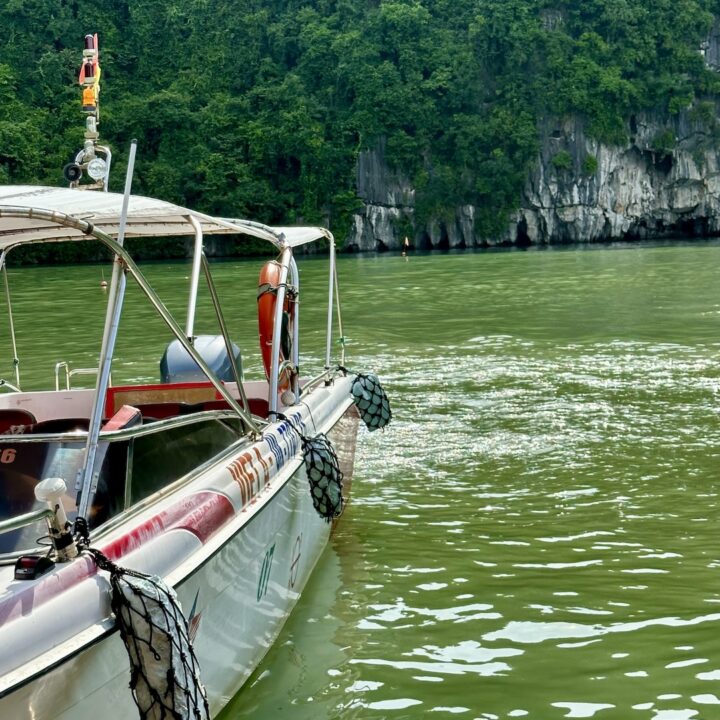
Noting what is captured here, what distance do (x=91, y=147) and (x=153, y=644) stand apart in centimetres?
299

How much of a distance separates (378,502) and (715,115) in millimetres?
57958

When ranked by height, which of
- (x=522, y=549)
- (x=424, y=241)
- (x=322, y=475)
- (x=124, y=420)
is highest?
(x=424, y=241)

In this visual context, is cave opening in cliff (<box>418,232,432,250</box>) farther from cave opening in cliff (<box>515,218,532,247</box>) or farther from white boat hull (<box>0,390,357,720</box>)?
white boat hull (<box>0,390,357,720</box>)

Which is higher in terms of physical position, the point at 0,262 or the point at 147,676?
the point at 0,262

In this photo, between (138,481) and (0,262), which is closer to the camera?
(138,481)

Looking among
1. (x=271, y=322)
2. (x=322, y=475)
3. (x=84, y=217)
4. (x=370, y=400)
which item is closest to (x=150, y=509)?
(x=84, y=217)

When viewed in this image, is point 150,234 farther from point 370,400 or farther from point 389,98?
point 389,98

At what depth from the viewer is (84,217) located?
13.8 feet

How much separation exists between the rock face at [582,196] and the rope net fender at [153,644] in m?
56.0

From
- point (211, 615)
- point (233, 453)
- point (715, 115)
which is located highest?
point (715, 115)

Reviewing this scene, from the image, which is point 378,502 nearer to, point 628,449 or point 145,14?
point 628,449

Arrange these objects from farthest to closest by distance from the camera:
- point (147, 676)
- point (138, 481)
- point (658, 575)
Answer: point (658, 575)
point (138, 481)
point (147, 676)

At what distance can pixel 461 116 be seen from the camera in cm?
6075

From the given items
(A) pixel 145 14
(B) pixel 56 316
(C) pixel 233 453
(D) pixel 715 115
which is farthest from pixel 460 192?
(C) pixel 233 453
